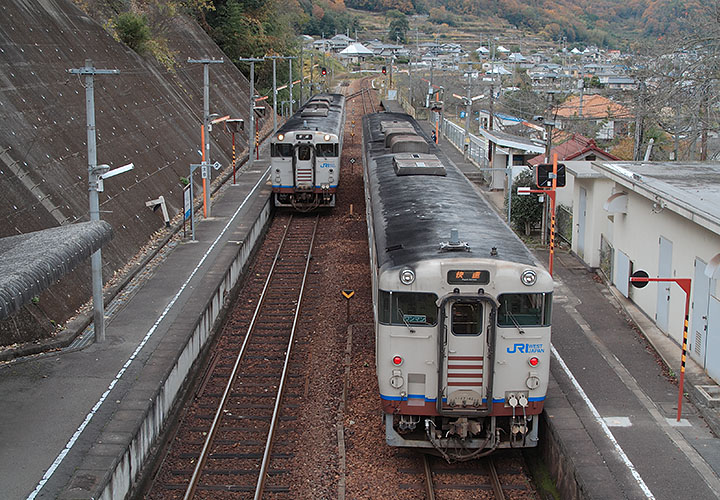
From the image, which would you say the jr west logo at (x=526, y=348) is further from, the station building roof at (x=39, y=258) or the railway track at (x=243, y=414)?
the station building roof at (x=39, y=258)

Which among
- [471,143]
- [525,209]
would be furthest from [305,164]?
[471,143]

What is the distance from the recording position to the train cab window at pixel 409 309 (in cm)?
916

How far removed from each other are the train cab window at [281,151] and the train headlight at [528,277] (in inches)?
598

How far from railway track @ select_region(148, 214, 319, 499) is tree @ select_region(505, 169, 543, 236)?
7.49 m

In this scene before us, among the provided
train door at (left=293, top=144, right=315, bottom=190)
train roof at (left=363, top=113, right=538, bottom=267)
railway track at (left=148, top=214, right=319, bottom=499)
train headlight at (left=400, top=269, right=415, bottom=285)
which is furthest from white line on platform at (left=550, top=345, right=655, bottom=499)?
train door at (left=293, top=144, right=315, bottom=190)

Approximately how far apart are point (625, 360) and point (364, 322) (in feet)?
17.2

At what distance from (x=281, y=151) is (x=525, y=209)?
24.4 feet

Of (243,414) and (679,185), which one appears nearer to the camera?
(243,414)

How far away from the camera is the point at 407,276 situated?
9.09 meters

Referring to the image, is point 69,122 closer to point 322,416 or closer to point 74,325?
point 74,325

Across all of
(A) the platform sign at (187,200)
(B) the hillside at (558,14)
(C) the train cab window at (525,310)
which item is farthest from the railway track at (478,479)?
(B) the hillside at (558,14)

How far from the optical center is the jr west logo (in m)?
9.21

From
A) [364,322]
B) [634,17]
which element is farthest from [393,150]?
[634,17]

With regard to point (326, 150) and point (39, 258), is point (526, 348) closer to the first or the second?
point (39, 258)
